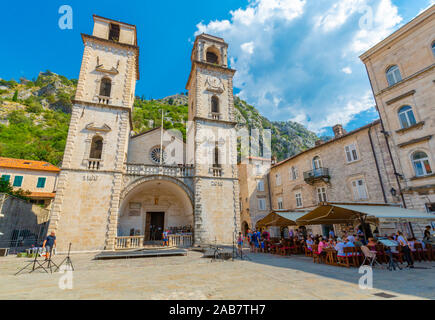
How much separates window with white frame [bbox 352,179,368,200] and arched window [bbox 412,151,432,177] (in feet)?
11.4

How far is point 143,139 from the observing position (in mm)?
19953

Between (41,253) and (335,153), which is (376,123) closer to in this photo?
(335,153)

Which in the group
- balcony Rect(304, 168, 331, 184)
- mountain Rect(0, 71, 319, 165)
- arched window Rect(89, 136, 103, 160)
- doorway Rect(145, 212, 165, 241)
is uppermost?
mountain Rect(0, 71, 319, 165)

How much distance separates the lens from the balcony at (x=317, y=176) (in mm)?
18734

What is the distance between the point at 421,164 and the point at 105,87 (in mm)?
23823

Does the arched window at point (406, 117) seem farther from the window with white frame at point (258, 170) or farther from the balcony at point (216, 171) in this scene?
the window with white frame at point (258, 170)

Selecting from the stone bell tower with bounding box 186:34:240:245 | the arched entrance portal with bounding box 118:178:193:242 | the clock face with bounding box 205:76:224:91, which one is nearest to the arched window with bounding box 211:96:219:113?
the stone bell tower with bounding box 186:34:240:245

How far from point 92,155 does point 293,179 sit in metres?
19.9

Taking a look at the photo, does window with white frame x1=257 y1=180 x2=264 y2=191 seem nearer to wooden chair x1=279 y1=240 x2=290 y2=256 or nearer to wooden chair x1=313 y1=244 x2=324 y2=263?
wooden chair x1=279 y1=240 x2=290 y2=256

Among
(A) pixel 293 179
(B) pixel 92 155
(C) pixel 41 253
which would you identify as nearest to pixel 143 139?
(B) pixel 92 155

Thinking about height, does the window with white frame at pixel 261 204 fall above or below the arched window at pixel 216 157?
below

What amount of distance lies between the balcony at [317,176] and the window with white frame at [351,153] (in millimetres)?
2187

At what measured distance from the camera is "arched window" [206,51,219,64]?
2203 centimetres

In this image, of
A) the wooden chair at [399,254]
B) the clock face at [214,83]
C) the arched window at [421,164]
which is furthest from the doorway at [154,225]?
the arched window at [421,164]
